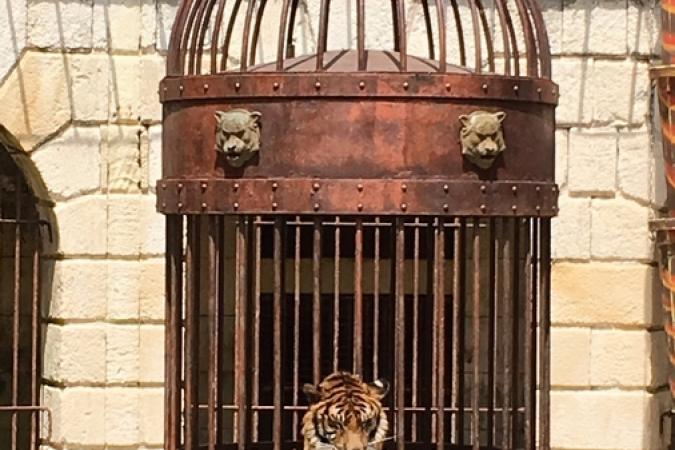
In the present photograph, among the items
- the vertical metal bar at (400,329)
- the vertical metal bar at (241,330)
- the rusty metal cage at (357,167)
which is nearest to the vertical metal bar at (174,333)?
the rusty metal cage at (357,167)

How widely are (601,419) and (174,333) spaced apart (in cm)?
226

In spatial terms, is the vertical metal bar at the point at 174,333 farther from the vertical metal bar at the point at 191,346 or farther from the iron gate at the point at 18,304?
the iron gate at the point at 18,304

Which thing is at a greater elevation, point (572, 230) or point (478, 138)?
point (478, 138)

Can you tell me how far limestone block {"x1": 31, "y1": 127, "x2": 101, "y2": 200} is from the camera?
652 cm

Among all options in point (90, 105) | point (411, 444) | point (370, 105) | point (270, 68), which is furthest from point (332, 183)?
point (90, 105)

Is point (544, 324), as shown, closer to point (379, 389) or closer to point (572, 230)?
point (379, 389)

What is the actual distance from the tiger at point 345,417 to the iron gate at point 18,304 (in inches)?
73.9

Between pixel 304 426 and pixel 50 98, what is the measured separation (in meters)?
2.05

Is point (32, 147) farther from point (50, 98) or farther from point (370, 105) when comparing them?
point (370, 105)

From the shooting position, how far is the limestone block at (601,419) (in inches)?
259

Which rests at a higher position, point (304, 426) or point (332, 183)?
point (332, 183)

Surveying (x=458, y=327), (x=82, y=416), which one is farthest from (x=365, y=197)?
(x=82, y=416)

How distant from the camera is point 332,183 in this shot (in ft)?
15.0

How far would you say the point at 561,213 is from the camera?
654cm
